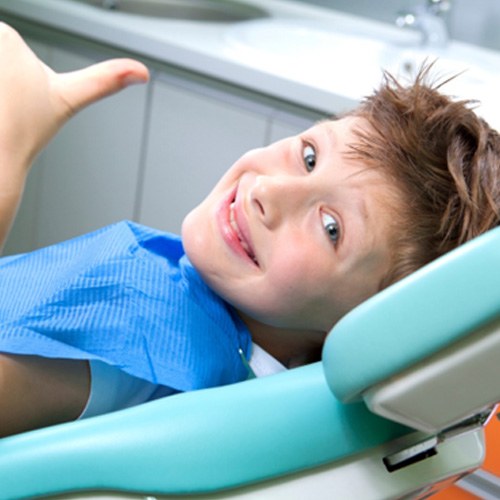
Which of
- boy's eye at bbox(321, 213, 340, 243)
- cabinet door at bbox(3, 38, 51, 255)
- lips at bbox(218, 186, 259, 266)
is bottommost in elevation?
cabinet door at bbox(3, 38, 51, 255)

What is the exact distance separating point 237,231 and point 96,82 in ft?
0.91

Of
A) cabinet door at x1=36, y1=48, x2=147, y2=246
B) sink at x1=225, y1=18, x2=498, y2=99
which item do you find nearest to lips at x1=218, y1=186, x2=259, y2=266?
sink at x1=225, y1=18, x2=498, y2=99

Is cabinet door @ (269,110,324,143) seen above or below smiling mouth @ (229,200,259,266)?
below

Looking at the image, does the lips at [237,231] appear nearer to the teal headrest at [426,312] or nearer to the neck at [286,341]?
the neck at [286,341]

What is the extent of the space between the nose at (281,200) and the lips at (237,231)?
0.10 ft

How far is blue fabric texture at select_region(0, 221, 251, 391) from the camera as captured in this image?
865mm

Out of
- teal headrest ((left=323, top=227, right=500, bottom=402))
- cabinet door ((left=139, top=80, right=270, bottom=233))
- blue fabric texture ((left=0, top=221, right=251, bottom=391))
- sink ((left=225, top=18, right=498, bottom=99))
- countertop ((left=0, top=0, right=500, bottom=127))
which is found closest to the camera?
teal headrest ((left=323, top=227, right=500, bottom=402))

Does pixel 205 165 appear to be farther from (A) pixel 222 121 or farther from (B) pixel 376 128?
(B) pixel 376 128

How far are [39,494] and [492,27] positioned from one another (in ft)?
6.27

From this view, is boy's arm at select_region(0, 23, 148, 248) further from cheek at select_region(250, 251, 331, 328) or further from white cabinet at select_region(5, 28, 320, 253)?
white cabinet at select_region(5, 28, 320, 253)

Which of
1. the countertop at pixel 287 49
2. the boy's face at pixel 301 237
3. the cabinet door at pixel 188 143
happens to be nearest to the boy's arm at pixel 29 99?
the boy's face at pixel 301 237

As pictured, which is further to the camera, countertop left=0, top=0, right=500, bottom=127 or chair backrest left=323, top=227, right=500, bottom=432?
countertop left=0, top=0, right=500, bottom=127

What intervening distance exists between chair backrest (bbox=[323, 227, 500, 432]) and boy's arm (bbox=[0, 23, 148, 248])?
516 millimetres

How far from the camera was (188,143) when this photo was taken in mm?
2102
